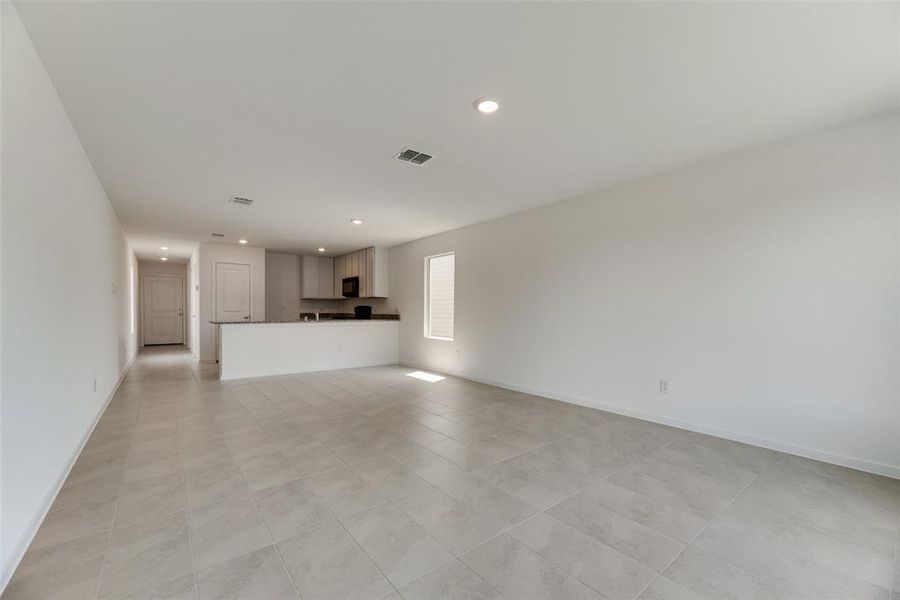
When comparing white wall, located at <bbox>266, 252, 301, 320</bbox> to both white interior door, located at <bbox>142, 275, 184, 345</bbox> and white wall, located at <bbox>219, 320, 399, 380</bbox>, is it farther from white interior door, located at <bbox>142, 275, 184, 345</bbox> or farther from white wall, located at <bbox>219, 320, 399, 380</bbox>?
white interior door, located at <bbox>142, 275, 184, 345</bbox>

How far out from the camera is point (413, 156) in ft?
9.98

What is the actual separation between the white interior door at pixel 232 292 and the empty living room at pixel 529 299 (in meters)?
2.84

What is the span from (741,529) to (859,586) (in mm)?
408

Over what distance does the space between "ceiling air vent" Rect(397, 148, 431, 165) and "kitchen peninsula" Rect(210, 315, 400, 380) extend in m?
4.14

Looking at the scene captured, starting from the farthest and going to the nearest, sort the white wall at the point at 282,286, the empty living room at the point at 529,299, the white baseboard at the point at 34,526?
the white wall at the point at 282,286, the empty living room at the point at 529,299, the white baseboard at the point at 34,526

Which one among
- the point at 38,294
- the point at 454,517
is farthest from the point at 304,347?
the point at 454,517

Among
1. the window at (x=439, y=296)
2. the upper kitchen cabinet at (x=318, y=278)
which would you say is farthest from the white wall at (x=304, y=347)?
the upper kitchen cabinet at (x=318, y=278)

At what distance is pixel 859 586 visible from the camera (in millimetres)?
1477

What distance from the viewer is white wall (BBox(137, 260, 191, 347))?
32.4 ft

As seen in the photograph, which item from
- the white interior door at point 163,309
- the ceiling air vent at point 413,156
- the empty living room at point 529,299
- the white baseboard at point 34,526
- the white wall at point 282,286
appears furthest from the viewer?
the white interior door at point 163,309

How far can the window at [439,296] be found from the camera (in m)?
6.21

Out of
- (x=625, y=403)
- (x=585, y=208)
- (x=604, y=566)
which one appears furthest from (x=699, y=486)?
(x=585, y=208)

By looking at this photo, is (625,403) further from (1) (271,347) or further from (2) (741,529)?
(1) (271,347)

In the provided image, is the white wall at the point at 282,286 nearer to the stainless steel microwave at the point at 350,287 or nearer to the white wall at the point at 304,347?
the stainless steel microwave at the point at 350,287
